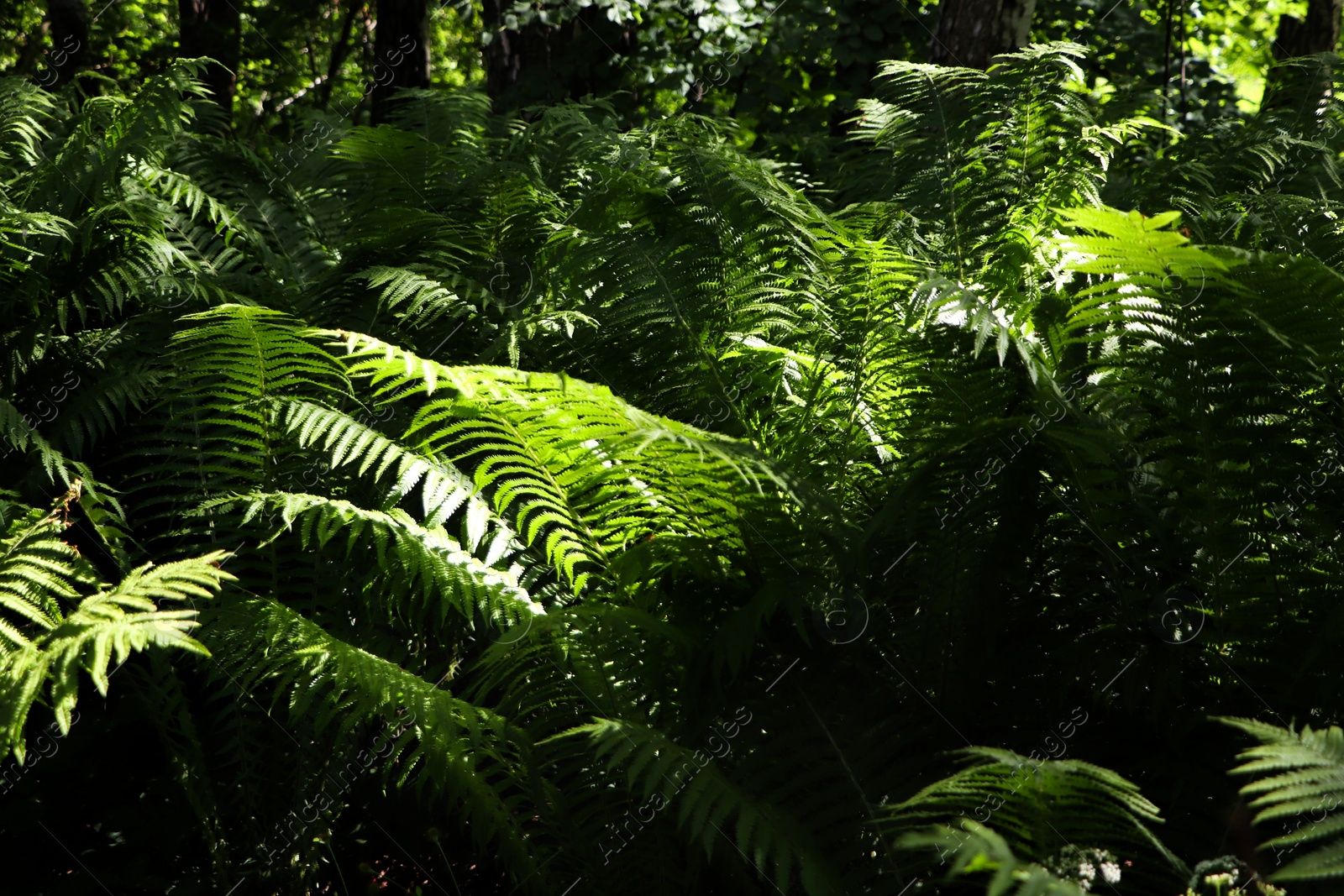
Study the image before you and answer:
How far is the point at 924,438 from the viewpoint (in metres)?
1.80

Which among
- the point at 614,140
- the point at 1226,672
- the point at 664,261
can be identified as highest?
the point at 614,140

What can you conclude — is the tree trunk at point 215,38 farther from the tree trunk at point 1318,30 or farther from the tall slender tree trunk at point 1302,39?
the tree trunk at point 1318,30

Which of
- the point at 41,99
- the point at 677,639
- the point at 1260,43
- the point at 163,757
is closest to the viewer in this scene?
the point at 677,639

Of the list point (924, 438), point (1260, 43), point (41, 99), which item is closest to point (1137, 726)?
point (924, 438)

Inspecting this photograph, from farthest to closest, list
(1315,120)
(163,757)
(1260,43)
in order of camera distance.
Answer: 1. (1260,43)
2. (1315,120)
3. (163,757)

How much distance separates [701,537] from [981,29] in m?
2.76

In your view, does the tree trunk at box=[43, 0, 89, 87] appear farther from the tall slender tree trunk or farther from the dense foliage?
the tall slender tree trunk

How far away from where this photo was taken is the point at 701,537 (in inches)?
71.1

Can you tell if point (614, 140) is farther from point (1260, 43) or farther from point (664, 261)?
point (1260, 43)

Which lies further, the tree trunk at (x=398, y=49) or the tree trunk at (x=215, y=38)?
the tree trunk at (x=215, y=38)

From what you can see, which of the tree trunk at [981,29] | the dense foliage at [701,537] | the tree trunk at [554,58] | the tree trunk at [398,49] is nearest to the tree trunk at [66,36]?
the tree trunk at [398,49]

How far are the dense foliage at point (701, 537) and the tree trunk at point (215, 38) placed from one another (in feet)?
9.89

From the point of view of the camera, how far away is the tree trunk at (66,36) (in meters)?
4.79

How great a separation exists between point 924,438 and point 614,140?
1921 millimetres
